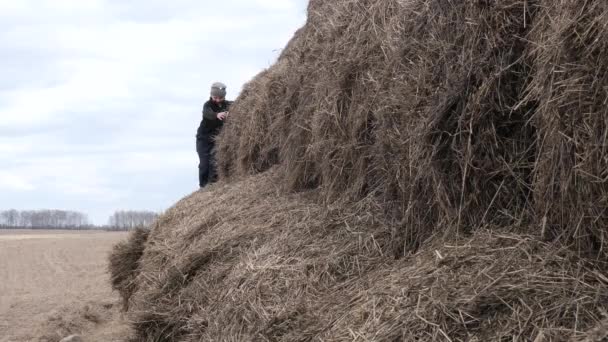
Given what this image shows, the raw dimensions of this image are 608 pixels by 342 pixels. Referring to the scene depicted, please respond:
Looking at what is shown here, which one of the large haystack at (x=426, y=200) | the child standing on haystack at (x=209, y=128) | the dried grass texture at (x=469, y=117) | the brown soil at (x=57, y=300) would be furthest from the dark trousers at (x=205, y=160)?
the dried grass texture at (x=469, y=117)

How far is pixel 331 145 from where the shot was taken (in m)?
5.76

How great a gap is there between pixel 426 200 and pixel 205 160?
23.3 ft

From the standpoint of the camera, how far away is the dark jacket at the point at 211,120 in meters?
10.9

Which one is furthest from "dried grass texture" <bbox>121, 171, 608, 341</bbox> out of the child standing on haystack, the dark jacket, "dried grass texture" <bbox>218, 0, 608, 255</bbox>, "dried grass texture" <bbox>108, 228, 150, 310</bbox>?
the dark jacket

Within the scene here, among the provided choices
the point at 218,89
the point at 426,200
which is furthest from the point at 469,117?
the point at 218,89

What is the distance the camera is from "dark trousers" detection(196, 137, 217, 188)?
34.8 ft

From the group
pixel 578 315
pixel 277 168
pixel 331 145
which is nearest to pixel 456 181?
pixel 578 315

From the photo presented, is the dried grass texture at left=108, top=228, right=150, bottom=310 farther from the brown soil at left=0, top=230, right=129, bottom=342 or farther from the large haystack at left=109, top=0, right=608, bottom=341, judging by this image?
the large haystack at left=109, top=0, right=608, bottom=341

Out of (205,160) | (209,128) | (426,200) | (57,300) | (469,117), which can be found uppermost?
(209,128)

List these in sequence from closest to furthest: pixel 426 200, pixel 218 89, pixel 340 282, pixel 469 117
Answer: pixel 469 117 < pixel 426 200 < pixel 340 282 < pixel 218 89

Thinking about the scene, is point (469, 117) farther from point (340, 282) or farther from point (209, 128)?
point (209, 128)

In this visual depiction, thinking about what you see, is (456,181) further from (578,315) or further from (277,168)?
(277,168)

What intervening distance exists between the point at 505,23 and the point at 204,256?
298 centimetres

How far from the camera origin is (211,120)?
11.1 meters
